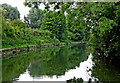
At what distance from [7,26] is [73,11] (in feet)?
66.5

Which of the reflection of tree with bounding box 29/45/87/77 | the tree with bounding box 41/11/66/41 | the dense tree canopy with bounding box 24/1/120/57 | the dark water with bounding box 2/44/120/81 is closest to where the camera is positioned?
the dense tree canopy with bounding box 24/1/120/57

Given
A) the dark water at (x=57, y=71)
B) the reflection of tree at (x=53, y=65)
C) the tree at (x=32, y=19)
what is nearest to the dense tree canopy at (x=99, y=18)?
the dark water at (x=57, y=71)

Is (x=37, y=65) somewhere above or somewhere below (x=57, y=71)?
above

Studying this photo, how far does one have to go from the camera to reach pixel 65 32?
55.3 meters

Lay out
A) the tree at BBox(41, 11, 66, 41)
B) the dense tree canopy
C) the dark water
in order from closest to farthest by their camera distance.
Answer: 1. the dense tree canopy
2. the dark water
3. the tree at BBox(41, 11, 66, 41)

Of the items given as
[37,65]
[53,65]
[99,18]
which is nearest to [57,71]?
[53,65]

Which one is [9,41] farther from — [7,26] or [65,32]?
[65,32]

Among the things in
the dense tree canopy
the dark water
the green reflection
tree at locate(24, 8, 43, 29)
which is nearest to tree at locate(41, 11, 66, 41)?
tree at locate(24, 8, 43, 29)

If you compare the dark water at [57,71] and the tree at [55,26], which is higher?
the tree at [55,26]

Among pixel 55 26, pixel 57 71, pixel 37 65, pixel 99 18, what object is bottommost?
pixel 57 71

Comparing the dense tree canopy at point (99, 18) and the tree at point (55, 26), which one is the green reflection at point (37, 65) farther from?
the tree at point (55, 26)

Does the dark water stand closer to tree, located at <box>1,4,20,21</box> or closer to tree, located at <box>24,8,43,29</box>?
tree, located at <box>1,4,20,21</box>

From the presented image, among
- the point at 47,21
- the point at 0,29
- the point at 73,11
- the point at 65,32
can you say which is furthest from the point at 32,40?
the point at 73,11

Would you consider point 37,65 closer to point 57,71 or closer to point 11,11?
point 57,71
